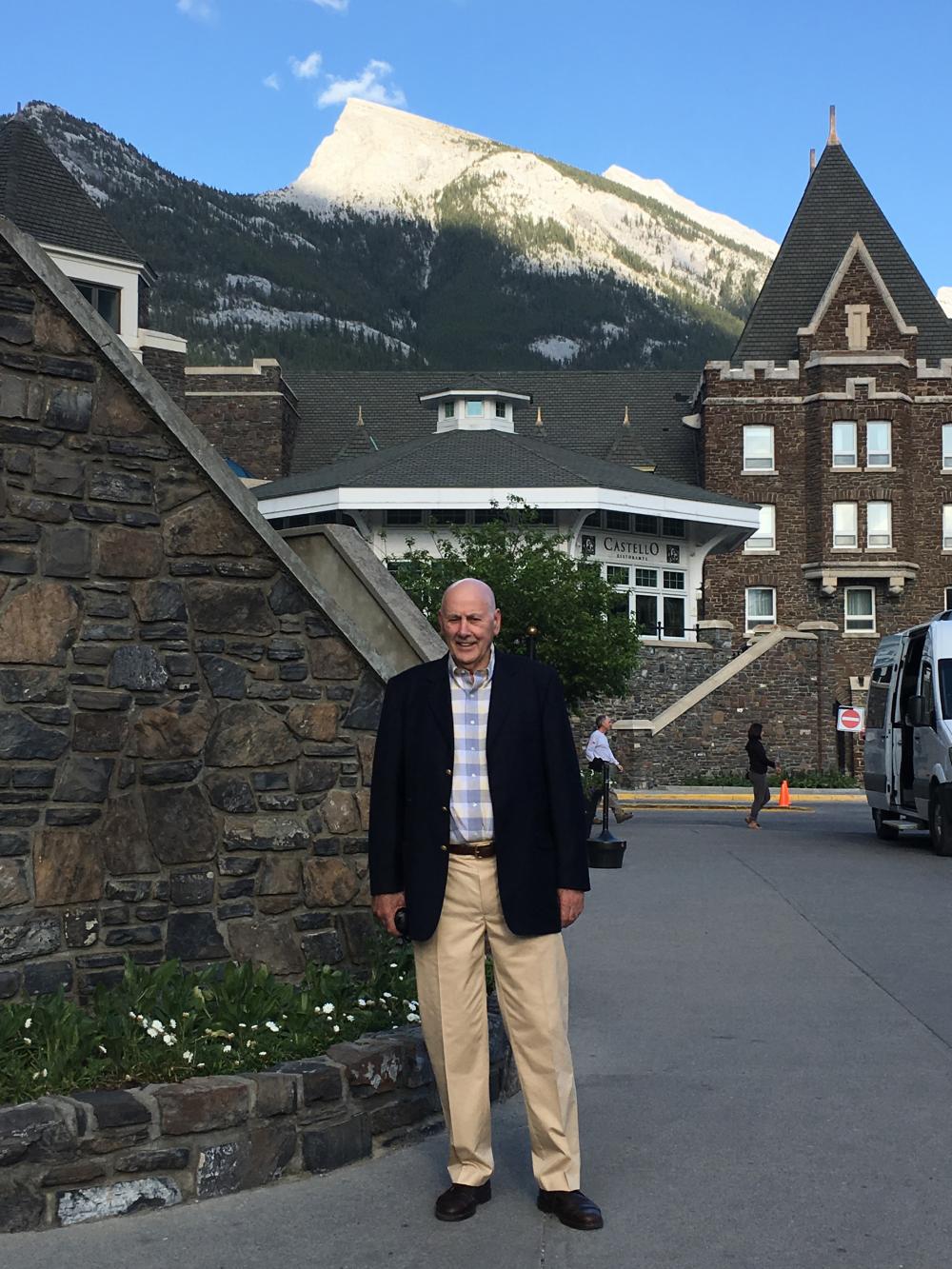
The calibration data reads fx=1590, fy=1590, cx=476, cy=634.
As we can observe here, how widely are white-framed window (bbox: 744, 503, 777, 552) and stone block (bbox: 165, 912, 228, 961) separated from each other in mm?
50779

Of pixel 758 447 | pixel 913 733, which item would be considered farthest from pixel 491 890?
pixel 758 447

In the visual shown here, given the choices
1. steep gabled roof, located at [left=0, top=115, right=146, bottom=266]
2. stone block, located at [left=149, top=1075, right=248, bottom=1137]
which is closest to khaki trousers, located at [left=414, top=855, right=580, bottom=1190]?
stone block, located at [left=149, top=1075, right=248, bottom=1137]

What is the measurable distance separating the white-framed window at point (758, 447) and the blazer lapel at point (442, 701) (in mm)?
52780

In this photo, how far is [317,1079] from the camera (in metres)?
5.91

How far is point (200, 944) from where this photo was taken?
727cm

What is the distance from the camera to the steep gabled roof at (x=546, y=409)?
63.8 meters

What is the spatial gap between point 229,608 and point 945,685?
14.7m

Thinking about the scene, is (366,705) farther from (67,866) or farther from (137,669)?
(67,866)

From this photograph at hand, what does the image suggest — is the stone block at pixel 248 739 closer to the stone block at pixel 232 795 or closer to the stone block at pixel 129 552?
the stone block at pixel 232 795

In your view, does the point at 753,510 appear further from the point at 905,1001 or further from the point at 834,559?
the point at 905,1001

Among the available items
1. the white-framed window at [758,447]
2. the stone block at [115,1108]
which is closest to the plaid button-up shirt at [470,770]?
the stone block at [115,1108]

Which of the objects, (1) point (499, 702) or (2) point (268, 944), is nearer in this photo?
(1) point (499, 702)

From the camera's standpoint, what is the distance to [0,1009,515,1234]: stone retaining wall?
532 cm

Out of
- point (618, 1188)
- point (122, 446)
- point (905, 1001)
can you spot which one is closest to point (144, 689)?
point (122, 446)
